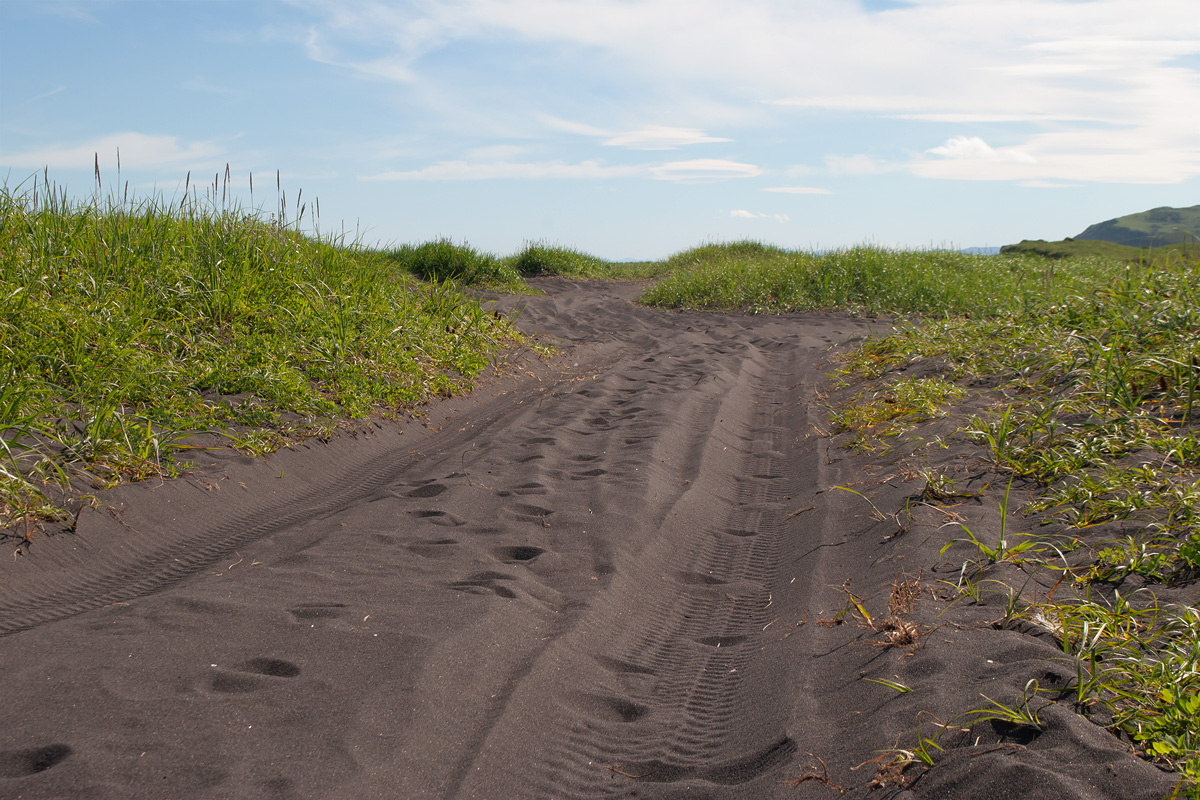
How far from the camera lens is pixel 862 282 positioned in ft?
43.2

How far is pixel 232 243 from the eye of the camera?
627 centimetres

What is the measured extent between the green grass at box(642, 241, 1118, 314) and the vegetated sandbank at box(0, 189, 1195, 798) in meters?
8.56

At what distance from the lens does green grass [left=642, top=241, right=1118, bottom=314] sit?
39.0 ft

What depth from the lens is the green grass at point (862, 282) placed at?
1188cm

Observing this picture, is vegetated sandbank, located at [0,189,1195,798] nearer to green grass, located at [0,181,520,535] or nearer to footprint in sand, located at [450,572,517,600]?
footprint in sand, located at [450,572,517,600]

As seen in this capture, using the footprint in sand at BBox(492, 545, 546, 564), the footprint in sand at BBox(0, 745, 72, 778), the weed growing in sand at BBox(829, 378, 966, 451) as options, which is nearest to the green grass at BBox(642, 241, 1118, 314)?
the weed growing in sand at BBox(829, 378, 966, 451)

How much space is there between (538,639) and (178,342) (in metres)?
3.95

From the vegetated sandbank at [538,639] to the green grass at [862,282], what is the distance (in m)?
8.56

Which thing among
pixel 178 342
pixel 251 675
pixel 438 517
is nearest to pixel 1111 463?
pixel 438 517

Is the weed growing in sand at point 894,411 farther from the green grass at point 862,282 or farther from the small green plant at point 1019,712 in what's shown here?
the green grass at point 862,282

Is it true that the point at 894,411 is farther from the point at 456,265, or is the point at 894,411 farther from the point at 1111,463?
the point at 456,265

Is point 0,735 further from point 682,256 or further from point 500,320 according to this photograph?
point 682,256

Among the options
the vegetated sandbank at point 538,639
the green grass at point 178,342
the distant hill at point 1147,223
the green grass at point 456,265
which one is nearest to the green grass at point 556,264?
the green grass at point 456,265

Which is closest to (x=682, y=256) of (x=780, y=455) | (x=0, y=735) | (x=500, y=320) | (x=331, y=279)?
(x=500, y=320)
